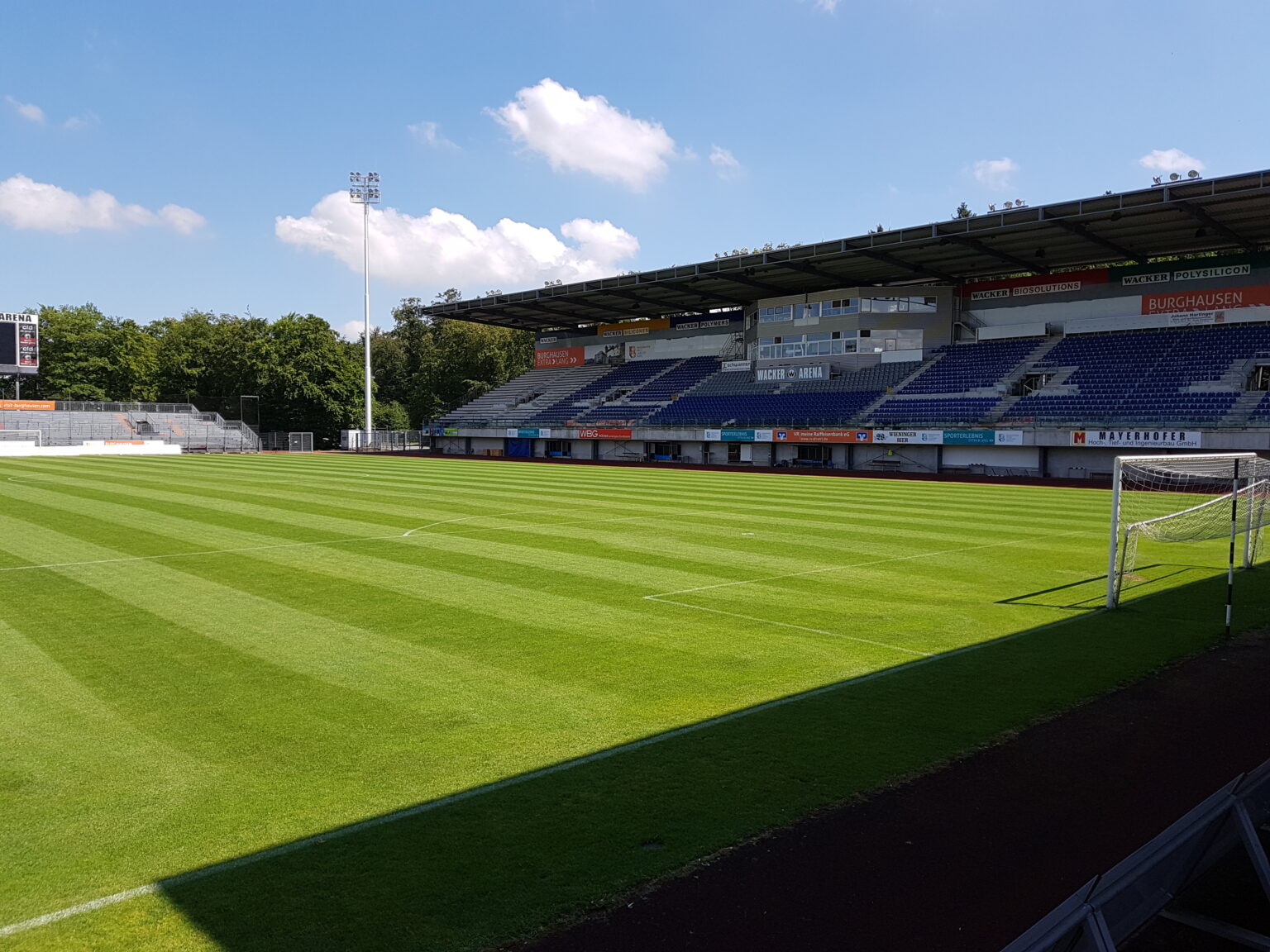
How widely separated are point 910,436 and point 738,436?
10468mm

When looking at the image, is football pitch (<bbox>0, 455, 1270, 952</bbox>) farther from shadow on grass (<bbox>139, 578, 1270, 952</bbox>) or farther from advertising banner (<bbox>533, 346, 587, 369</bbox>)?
advertising banner (<bbox>533, 346, 587, 369</bbox>)

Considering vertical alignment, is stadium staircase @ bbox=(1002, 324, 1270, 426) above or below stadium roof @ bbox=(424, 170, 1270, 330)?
below

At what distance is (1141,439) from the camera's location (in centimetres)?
3588

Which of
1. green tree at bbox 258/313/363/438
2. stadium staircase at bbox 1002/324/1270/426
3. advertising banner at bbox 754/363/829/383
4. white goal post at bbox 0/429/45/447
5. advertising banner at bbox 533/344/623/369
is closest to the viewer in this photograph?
stadium staircase at bbox 1002/324/1270/426

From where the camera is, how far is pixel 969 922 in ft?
14.2

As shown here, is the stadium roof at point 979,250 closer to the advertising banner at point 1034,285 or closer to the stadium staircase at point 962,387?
the advertising banner at point 1034,285

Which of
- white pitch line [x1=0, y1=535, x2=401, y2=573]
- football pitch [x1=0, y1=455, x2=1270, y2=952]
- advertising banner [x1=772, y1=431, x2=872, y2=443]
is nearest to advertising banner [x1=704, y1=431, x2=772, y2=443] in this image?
advertising banner [x1=772, y1=431, x2=872, y2=443]

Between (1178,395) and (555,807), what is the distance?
41.4 m

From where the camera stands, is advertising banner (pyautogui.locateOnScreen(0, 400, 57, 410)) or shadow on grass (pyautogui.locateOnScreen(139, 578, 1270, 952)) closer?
shadow on grass (pyautogui.locateOnScreen(139, 578, 1270, 952))

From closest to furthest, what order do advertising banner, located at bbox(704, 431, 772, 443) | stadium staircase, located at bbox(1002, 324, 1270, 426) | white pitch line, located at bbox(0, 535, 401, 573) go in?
white pitch line, located at bbox(0, 535, 401, 573)
stadium staircase, located at bbox(1002, 324, 1270, 426)
advertising banner, located at bbox(704, 431, 772, 443)

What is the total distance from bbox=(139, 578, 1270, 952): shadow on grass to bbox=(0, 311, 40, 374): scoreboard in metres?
63.4

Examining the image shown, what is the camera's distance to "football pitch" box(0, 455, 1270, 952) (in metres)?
4.63

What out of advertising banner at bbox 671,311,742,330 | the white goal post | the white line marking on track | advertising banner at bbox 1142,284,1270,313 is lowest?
the white line marking on track

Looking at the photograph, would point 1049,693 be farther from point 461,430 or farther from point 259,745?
point 461,430
